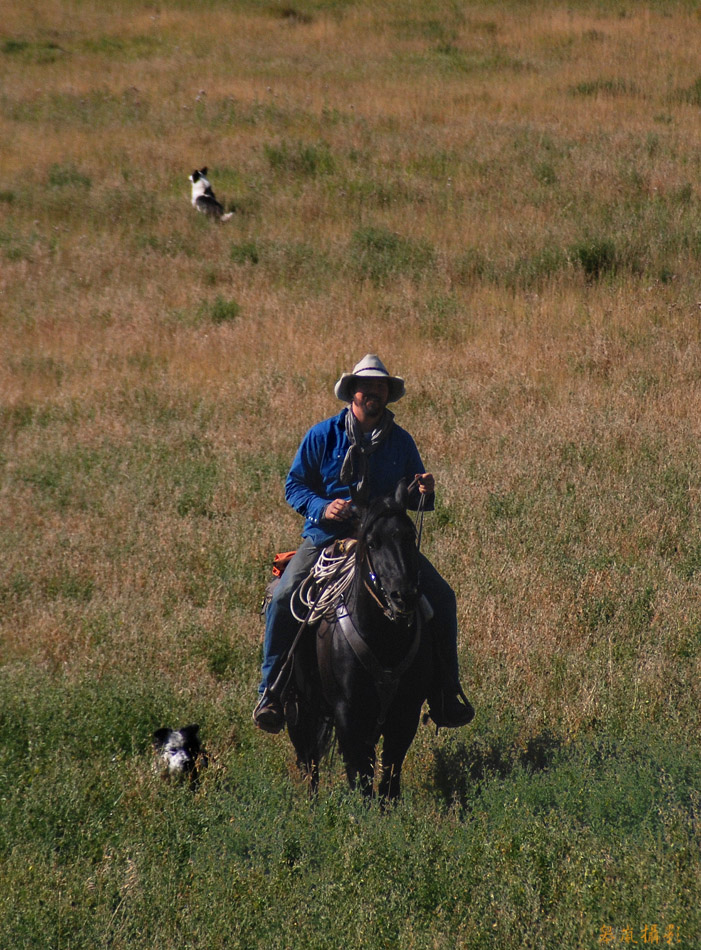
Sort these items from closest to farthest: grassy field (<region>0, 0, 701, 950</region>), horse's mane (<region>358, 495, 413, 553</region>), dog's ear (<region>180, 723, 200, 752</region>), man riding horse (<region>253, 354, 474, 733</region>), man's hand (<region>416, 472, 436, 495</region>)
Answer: grassy field (<region>0, 0, 701, 950</region>), horse's mane (<region>358, 495, 413, 553</region>), man's hand (<region>416, 472, 436, 495</region>), man riding horse (<region>253, 354, 474, 733</region>), dog's ear (<region>180, 723, 200, 752</region>)

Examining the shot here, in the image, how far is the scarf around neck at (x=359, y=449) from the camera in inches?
215

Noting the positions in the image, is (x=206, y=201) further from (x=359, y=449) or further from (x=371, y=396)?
(x=359, y=449)

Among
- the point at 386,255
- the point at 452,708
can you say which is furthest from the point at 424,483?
the point at 386,255

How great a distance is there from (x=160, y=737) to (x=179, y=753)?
0.25 metres

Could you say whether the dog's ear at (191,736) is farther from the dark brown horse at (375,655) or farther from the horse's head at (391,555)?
the horse's head at (391,555)

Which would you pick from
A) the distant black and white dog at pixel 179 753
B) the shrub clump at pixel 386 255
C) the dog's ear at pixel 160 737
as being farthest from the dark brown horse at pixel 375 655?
the shrub clump at pixel 386 255

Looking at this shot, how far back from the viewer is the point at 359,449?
555 centimetres

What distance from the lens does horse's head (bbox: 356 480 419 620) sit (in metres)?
4.95

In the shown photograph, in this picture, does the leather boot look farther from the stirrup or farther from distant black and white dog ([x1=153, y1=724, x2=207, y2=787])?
the stirrup

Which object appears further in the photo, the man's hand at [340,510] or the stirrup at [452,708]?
the stirrup at [452,708]

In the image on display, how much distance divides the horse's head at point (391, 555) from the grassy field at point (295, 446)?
1135 mm

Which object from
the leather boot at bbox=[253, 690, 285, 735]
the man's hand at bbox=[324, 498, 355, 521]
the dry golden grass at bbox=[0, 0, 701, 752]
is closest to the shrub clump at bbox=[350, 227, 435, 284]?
the dry golden grass at bbox=[0, 0, 701, 752]

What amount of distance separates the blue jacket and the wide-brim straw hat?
0.14 metres

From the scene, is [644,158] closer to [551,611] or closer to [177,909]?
[551,611]
